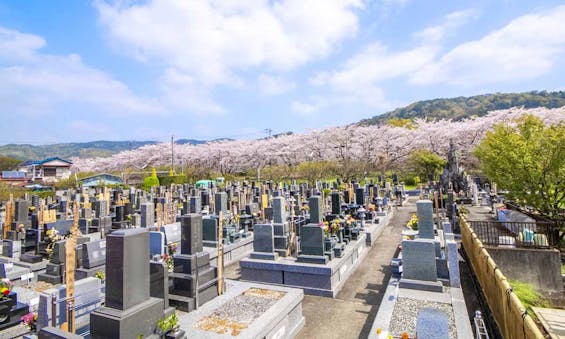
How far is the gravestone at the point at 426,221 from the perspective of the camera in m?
7.44

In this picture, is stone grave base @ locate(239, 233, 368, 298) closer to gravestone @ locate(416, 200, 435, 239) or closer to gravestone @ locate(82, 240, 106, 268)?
gravestone @ locate(416, 200, 435, 239)

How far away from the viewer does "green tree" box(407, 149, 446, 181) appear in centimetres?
3381

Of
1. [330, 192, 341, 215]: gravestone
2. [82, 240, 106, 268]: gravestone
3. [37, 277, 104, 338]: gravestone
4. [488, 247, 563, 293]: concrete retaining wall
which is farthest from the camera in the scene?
[330, 192, 341, 215]: gravestone

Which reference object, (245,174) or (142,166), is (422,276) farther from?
A: (142,166)

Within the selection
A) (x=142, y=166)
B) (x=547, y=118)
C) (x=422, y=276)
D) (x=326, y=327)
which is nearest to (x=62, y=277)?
(x=326, y=327)

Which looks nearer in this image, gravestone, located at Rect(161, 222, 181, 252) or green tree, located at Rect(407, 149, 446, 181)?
gravestone, located at Rect(161, 222, 181, 252)

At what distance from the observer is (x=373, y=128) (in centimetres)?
3938

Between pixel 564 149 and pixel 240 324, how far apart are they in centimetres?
1247

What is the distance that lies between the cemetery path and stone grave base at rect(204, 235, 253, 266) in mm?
3788

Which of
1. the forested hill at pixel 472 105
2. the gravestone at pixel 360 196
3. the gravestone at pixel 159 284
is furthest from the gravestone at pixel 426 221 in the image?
the forested hill at pixel 472 105

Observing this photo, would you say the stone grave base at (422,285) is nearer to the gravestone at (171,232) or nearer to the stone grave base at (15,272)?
the gravestone at (171,232)

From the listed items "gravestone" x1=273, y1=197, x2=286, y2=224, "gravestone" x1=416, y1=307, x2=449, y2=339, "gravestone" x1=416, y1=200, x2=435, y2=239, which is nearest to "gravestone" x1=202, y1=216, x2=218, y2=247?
"gravestone" x1=273, y1=197, x2=286, y2=224

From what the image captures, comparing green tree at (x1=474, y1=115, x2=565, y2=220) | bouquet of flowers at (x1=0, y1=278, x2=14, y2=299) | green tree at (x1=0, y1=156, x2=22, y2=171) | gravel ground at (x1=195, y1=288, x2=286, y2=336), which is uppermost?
green tree at (x1=0, y1=156, x2=22, y2=171)

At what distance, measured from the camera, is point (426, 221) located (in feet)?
24.6
